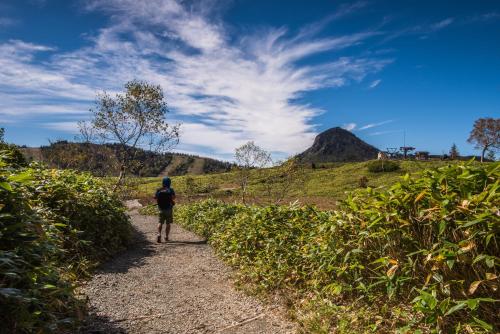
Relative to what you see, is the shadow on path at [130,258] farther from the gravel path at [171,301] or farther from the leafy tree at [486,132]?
the leafy tree at [486,132]

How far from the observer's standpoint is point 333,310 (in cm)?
512

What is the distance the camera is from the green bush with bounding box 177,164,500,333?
3621 millimetres

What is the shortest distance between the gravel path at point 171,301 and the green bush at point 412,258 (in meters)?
0.76

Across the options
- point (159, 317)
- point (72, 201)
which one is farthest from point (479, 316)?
point (72, 201)

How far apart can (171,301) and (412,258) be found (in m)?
4.25

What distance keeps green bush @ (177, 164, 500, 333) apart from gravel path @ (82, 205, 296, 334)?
76 centimetres

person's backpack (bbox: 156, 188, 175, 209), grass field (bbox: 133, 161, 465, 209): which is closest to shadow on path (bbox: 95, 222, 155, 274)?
person's backpack (bbox: 156, 188, 175, 209)

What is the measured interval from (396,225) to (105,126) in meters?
19.0

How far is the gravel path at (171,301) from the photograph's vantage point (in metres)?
5.48

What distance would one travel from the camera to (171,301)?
21.8ft

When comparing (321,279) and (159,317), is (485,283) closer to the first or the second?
(321,279)

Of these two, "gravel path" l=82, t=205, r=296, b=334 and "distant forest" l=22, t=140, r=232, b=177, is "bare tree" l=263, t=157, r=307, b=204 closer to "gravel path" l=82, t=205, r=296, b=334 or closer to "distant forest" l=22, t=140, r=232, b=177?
"distant forest" l=22, t=140, r=232, b=177

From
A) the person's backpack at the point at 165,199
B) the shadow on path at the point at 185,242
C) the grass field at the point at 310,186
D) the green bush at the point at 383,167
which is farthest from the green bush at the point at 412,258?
the green bush at the point at 383,167

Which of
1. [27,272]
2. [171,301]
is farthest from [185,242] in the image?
[27,272]
